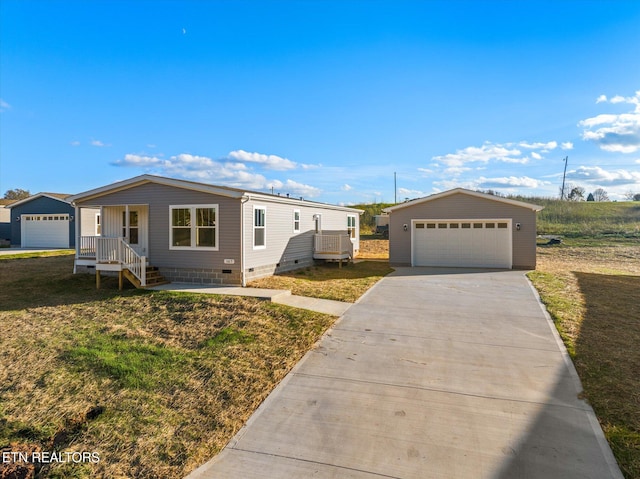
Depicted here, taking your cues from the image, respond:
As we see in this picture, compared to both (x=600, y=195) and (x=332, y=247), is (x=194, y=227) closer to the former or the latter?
(x=332, y=247)

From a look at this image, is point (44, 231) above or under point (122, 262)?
above

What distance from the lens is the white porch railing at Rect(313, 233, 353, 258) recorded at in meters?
16.5

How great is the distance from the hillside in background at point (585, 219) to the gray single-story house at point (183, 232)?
22.3 metres

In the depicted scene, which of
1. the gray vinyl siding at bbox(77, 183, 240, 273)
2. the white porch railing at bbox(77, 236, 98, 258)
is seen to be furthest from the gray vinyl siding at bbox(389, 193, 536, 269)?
the white porch railing at bbox(77, 236, 98, 258)

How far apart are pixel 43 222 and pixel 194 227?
67.8 ft

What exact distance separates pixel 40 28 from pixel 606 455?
1938 centimetres

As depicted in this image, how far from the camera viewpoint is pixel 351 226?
866 inches

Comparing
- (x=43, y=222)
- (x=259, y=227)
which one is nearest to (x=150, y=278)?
(x=259, y=227)

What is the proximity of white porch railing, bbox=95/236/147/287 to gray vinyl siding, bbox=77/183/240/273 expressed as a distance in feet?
2.91

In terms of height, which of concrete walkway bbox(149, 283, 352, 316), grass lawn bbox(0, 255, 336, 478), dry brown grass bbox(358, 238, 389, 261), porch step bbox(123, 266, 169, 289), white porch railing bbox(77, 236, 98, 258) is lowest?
grass lawn bbox(0, 255, 336, 478)

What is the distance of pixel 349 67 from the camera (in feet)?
46.9

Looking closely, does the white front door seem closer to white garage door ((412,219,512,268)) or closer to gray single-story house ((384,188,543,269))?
gray single-story house ((384,188,543,269))

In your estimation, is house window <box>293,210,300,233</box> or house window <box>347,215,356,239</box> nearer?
house window <box>293,210,300,233</box>

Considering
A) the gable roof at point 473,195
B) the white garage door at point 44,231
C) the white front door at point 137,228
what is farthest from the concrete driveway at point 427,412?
the white garage door at point 44,231
